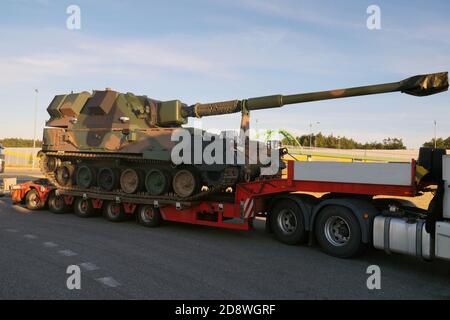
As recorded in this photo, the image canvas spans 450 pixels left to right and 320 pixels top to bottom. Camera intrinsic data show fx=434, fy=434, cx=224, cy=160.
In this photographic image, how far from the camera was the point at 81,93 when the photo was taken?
1295 cm

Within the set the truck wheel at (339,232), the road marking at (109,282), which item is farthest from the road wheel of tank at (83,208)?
the truck wheel at (339,232)

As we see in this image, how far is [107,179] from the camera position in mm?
12078

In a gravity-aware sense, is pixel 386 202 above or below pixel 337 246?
above

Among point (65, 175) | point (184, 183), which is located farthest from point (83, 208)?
point (184, 183)

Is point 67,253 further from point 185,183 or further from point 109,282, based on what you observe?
point 185,183

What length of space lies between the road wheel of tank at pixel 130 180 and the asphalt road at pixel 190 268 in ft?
5.30

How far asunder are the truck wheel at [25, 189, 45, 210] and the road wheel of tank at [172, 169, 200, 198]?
549cm

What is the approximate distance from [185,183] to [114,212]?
2548 millimetres

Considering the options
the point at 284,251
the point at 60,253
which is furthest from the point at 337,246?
the point at 60,253

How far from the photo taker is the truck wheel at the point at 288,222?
8.38 m

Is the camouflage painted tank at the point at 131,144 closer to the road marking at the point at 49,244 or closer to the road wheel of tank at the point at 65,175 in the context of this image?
the road wheel of tank at the point at 65,175

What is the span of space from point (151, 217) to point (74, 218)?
8.69 ft
